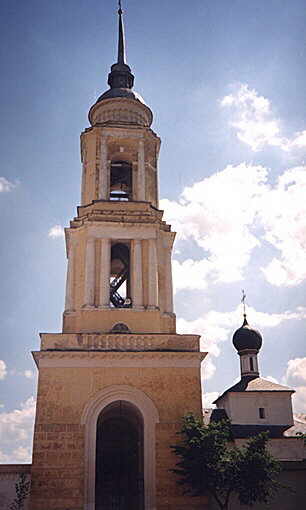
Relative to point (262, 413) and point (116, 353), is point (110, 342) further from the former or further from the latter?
point (262, 413)

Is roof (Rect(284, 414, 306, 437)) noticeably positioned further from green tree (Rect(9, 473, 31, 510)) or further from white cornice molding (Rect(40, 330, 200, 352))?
green tree (Rect(9, 473, 31, 510))

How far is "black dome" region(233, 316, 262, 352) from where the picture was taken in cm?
2802

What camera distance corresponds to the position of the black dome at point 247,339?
2802cm

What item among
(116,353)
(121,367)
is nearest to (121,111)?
(116,353)

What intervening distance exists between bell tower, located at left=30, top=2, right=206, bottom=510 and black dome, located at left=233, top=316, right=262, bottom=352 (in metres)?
7.26

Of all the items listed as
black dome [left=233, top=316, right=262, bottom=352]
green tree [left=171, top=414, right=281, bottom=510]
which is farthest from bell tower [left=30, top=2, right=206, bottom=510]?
black dome [left=233, top=316, right=262, bottom=352]

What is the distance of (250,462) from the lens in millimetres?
17109

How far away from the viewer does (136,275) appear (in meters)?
21.3

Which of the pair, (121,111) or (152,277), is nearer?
(152,277)

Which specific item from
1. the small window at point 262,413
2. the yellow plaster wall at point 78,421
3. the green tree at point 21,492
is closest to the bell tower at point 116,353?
the yellow plaster wall at point 78,421

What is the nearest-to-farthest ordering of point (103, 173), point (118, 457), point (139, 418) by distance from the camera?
point (139, 418) < point (118, 457) < point (103, 173)

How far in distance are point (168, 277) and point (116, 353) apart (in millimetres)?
4113

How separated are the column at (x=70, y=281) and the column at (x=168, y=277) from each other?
3346mm

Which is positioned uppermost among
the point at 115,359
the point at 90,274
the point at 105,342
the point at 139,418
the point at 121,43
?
the point at 121,43
